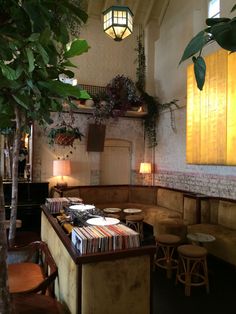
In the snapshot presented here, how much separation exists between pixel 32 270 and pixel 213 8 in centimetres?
622

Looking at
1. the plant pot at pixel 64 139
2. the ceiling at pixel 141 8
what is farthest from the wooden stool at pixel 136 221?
the ceiling at pixel 141 8

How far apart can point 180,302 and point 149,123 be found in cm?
527

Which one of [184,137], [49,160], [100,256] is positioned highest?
[184,137]

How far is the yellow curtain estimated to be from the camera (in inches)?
176

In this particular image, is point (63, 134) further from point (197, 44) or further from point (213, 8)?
point (197, 44)

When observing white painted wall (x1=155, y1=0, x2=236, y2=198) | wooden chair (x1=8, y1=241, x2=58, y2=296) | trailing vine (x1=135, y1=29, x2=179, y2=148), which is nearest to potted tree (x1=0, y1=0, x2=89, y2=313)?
wooden chair (x1=8, y1=241, x2=58, y2=296)

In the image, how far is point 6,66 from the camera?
0.80m

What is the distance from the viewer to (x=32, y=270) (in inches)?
101

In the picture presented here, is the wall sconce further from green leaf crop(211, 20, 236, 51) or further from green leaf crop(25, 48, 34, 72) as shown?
green leaf crop(211, 20, 236, 51)

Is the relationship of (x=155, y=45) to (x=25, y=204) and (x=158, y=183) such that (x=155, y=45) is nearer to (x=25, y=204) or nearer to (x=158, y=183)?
(x=158, y=183)

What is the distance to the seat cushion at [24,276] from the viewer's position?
7.36ft

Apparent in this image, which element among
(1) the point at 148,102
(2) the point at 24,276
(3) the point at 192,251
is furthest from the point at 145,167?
(2) the point at 24,276

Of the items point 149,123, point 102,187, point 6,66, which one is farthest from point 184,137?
point 6,66

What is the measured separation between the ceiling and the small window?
180cm
